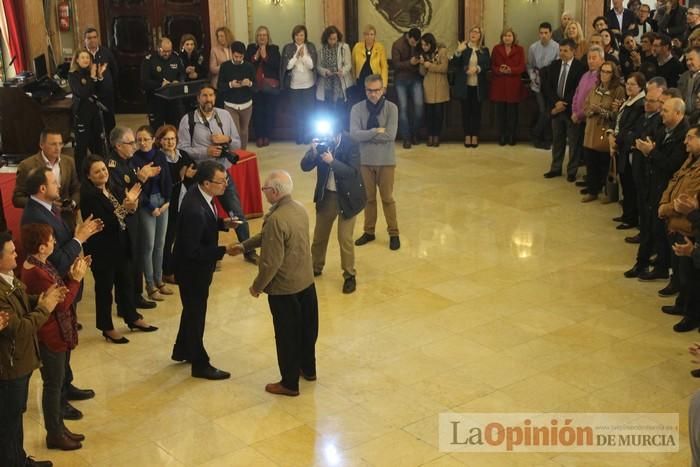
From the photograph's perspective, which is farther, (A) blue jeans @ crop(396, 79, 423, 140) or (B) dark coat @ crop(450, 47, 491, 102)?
(A) blue jeans @ crop(396, 79, 423, 140)

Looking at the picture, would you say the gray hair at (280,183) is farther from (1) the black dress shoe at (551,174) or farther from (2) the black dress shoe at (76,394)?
(1) the black dress shoe at (551,174)

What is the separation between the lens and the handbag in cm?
1143

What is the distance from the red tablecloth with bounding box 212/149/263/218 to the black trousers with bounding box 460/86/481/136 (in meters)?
4.35

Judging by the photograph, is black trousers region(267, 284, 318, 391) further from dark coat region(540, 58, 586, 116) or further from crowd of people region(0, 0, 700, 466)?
dark coat region(540, 58, 586, 116)

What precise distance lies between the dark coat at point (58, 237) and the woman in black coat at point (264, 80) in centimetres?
758

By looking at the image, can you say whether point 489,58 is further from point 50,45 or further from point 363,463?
point 363,463

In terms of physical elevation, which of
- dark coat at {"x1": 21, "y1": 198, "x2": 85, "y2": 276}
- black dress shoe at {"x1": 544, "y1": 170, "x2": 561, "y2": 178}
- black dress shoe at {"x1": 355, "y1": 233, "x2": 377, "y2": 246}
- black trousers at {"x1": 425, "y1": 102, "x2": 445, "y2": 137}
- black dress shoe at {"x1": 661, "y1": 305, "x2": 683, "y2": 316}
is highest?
dark coat at {"x1": 21, "y1": 198, "x2": 85, "y2": 276}

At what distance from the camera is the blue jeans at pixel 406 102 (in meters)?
14.7

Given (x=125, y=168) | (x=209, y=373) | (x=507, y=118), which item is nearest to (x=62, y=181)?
(x=125, y=168)

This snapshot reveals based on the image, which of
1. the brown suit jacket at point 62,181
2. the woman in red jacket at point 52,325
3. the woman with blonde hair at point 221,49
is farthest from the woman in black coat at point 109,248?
the woman with blonde hair at point 221,49

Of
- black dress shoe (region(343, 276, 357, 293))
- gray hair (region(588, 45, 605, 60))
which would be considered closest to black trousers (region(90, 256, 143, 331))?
black dress shoe (region(343, 276, 357, 293))

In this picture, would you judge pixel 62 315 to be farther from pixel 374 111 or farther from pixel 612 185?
pixel 612 185

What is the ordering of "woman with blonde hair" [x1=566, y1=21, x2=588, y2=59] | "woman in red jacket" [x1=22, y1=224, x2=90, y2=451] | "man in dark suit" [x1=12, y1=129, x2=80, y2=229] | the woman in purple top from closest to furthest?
"woman in red jacket" [x1=22, y1=224, x2=90, y2=451] → "man in dark suit" [x1=12, y1=129, x2=80, y2=229] → the woman in purple top → "woman with blonde hair" [x1=566, y1=21, x2=588, y2=59]

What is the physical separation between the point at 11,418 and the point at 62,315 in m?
0.73
